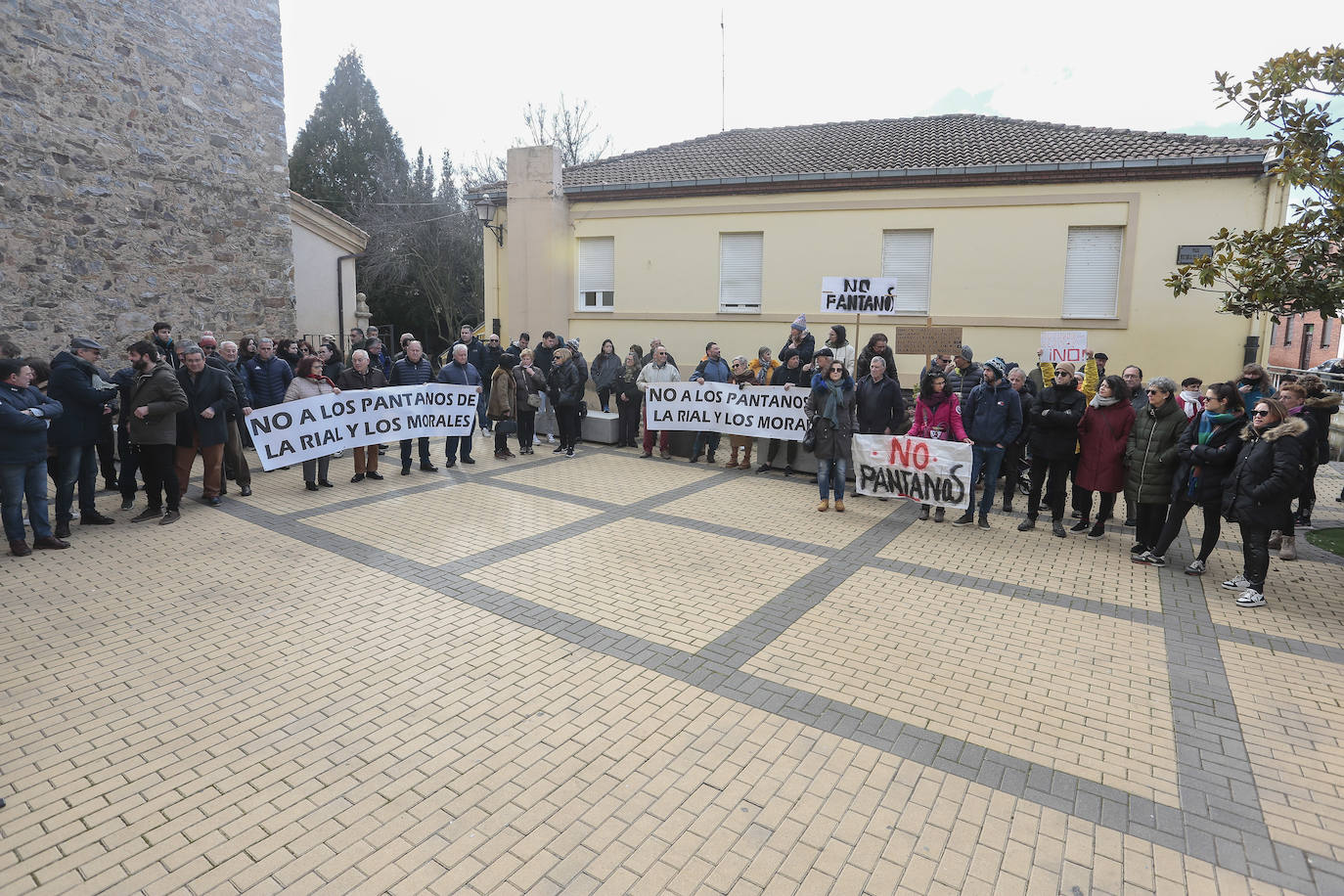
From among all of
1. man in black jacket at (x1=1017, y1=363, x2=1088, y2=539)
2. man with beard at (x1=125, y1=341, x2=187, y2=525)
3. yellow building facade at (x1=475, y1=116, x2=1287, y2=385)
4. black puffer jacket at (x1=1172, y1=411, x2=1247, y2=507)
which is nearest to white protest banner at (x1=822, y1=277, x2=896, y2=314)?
man in black jacket at (x1=1017, y1=363, x2=1088, y2=539)

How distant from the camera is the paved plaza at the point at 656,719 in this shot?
3.26 metres

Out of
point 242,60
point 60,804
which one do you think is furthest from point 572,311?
point 60,804

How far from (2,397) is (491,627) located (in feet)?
17.0

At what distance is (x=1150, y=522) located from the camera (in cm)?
757

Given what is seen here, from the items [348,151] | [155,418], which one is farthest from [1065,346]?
[348,151]

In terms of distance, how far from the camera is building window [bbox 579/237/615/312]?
18.3m

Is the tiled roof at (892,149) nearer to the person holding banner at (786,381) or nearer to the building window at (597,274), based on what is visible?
the building window at (597,274)

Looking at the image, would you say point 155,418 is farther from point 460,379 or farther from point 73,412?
point 460,379

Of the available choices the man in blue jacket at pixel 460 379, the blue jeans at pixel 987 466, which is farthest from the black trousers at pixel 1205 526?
the man in blue jacket at pixel 460 379

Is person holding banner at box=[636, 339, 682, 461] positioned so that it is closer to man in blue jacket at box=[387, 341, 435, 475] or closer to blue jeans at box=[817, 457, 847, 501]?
man in blue jacket at box=[387, 341, 435, 475]

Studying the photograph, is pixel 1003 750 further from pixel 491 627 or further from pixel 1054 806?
pixel 491 627

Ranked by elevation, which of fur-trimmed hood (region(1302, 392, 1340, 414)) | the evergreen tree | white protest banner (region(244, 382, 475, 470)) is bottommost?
white protest banner (region(244, 382, 475, 470))

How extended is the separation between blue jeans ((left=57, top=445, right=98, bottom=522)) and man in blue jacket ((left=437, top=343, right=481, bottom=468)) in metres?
4.61

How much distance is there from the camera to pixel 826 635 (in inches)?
220
